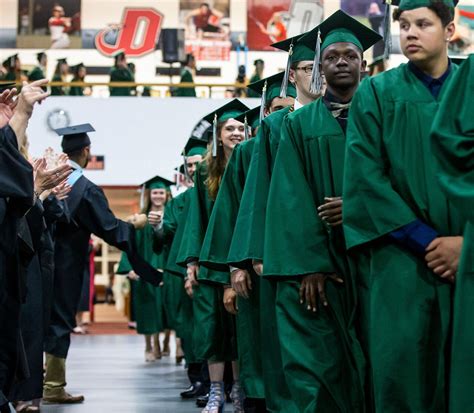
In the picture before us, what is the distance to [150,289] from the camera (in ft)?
42.5

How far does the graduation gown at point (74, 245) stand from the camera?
8.05 metres

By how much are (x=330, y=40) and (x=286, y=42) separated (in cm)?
101

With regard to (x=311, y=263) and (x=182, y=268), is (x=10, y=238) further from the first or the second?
(x=182, y=268)

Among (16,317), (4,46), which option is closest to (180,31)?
(4,46)

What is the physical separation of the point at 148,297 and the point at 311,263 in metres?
8.69

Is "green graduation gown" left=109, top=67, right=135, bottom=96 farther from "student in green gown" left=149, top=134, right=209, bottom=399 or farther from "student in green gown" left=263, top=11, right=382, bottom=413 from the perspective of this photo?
"student in green gown" left=263, top=11, right=382, bottom=413

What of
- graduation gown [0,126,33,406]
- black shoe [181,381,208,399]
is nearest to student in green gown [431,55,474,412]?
graduation gown [0,126,33,406]

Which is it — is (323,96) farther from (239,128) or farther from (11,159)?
(239,128)

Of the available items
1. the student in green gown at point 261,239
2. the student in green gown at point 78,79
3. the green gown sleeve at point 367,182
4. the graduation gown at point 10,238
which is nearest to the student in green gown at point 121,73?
the student in green gown at point 78,79

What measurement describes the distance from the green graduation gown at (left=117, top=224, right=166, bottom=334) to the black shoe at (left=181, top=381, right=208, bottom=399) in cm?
369

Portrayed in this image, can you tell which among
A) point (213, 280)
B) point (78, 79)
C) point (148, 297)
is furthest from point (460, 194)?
point (78, 79)

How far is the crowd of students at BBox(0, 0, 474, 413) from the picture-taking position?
3801 mm

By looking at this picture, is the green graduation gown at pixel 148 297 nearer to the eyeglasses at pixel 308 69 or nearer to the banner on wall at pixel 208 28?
the eyeglasses at pixel 308 69

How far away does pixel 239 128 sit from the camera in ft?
23.8
